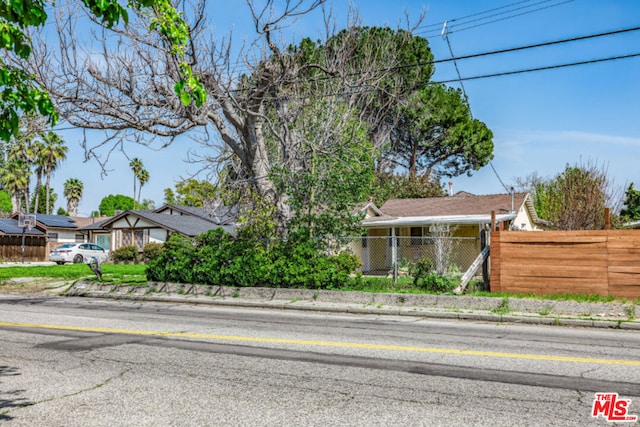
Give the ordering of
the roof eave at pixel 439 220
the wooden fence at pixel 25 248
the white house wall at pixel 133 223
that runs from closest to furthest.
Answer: the roof eave at pixel 439 220, the white house wall at pixel 133 223, the wooden fence at pixel 25 248

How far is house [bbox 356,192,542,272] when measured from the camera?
26.2 m

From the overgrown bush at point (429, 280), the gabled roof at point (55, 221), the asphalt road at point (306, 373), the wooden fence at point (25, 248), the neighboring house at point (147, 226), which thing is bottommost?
the asphalt road at point (306, 373)

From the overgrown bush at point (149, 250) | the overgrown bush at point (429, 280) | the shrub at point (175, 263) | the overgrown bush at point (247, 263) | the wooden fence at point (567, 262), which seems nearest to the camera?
the wooden fence at point (567, 262)

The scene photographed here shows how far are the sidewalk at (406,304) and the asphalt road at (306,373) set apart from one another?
1102 millimetres

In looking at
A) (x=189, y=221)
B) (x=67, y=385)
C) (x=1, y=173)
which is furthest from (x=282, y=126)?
(x=1, y=173)

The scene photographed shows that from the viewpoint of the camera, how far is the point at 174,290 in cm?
1870

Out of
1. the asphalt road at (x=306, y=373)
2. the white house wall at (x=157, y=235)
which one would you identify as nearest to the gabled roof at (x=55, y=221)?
the white house wall at (x=157, y=235)

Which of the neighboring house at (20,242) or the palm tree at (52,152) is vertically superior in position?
the palm tree at (52,152)

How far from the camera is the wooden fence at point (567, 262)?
46.8ft

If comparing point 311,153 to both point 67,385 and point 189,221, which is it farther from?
point 189,221

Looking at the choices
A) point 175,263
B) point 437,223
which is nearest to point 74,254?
point 175,263

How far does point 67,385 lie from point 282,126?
13340mm

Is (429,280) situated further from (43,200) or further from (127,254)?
(43,200)

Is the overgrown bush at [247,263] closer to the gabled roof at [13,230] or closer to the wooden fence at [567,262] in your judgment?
the wooden fence at [567,262]
